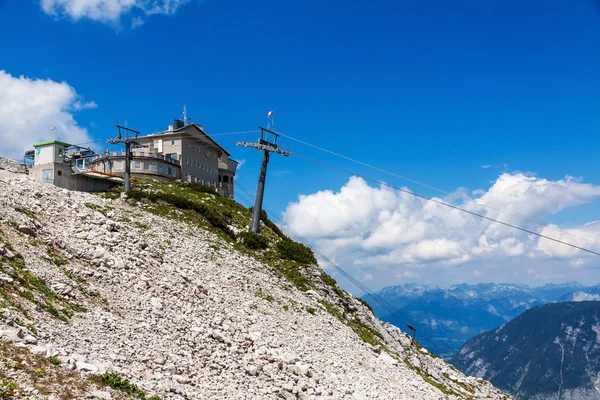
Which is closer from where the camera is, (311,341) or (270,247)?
(311,341)

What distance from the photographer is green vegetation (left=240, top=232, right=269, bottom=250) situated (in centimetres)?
4191

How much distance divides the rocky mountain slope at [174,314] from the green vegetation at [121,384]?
0.04m

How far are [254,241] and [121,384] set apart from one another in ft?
93.2

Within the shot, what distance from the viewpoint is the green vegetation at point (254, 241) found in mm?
41906

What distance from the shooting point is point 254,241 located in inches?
1663

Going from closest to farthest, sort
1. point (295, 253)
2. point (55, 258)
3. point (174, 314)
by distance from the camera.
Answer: point (174, 314) < point (55, 258) < point (295, 253)

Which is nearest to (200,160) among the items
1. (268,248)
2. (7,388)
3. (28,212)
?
(268,248)

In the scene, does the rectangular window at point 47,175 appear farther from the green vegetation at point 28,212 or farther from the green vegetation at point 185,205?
the green vegetation at point 28,212

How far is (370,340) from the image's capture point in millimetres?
34344

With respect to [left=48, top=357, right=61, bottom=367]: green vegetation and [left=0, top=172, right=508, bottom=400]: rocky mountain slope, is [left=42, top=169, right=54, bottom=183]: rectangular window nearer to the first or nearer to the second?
[left=0, top=172, right=508, bottom=400]: rocky mountain slope

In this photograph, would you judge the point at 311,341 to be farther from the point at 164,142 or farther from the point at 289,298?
the point at 164,142

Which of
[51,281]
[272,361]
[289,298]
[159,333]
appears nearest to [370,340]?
[289,298]

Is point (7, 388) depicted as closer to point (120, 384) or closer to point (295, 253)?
point (120, 384)

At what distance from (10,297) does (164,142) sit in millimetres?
73975
